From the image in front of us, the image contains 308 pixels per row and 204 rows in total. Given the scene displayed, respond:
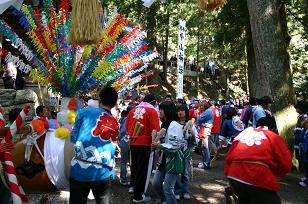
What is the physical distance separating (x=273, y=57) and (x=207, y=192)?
3893 millimetres

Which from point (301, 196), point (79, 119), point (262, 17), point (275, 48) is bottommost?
point (301, 196)

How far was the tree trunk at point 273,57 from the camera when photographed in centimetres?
935

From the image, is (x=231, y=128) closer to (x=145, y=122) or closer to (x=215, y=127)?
(x=215, y=127)

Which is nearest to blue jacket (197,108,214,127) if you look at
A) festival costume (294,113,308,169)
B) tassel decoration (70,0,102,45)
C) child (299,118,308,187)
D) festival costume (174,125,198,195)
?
festival costume (294,113,308,169)

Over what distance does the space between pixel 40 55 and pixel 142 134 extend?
2373mm

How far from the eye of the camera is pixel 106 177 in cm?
431

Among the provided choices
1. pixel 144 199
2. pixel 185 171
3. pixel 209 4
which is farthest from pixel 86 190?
pixel 185 171

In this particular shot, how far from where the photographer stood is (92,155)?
422 cm

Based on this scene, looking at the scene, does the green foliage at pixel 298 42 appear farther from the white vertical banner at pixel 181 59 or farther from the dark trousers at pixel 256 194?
the dark trousers at pixel 256 194

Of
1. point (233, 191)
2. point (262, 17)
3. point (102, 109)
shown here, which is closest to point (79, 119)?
point (102, 109)

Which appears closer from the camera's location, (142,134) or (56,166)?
(56,166)

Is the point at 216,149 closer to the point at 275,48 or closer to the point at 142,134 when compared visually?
the point at 275,48

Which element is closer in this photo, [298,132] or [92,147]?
[92,147]

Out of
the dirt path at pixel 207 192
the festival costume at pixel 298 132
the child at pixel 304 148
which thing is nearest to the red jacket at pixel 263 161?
the dirt path at pixel 207 192
